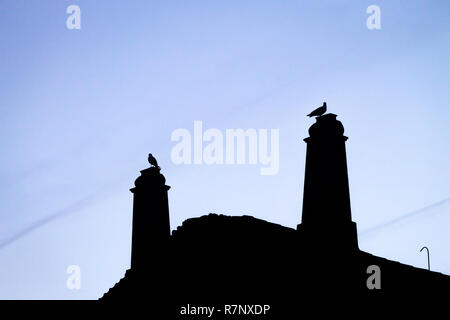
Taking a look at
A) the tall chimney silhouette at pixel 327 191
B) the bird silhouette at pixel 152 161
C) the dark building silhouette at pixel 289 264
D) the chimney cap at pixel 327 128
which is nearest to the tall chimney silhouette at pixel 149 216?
the bird silhouette at pixel 152 161

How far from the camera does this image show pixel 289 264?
1143cm

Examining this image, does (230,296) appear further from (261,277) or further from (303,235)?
(303,235)

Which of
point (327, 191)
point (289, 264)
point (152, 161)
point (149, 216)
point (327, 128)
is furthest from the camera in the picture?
point (152, 161)

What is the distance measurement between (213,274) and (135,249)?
379 centimetres

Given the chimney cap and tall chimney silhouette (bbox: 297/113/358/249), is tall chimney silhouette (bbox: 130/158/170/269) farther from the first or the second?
the chimney cap

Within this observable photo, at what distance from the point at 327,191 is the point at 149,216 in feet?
15.5

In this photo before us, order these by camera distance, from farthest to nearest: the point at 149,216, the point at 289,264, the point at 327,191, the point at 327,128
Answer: the point at 149,216, the point at 327,128, the point at 327,191, the point at 289,264

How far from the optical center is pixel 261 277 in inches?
442

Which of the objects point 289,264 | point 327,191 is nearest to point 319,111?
point 327,191

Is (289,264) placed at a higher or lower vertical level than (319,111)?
lower

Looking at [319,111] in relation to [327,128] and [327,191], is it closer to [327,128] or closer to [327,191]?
[327,128]

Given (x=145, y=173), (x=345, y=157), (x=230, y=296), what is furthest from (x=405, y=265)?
(x=145, y=173)
